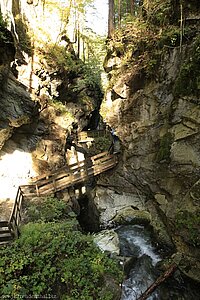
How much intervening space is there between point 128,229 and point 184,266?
12.2 ft

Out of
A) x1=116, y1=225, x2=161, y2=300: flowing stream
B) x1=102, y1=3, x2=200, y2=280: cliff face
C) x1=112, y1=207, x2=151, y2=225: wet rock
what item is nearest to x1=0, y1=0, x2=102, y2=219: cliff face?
x1=102, y1=3, x2=200, y2=280: cliff face

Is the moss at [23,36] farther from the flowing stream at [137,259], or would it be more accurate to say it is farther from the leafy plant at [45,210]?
the flowing stream at [137,259]

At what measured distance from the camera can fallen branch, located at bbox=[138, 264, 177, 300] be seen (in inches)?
271

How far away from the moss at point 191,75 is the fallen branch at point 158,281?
20.2 ft

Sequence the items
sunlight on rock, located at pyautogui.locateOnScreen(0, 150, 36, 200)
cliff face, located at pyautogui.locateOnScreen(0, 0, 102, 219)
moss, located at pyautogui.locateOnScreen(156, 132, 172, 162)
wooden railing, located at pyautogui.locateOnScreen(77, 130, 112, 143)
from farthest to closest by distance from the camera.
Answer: wooden railing, located at pyautogui.locateOnScreen(77, 130, 112, 143) < cliff face, located at pyautogui.locateOnScreen(0, 0, 102, 219) < sunlight on rock, located at pyautogui.locateOnScreen(0, 150, 36, 200) < moss, located at pyautogui.locateOnScreen(156, 132, 172, 162)

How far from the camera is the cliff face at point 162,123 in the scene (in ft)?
25.6

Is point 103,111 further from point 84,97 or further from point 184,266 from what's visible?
point 84,97

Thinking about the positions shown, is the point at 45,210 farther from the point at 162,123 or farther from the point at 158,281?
the point at 162,123

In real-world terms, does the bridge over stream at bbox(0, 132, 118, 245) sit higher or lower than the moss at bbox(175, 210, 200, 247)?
lower

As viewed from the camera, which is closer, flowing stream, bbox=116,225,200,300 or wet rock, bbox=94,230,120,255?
flowing stream, bbox=116,225,200,300

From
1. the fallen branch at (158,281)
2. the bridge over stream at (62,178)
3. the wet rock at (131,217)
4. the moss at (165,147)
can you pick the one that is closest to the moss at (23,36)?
the bridge over stream at (62,178)

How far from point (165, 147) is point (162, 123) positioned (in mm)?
1338

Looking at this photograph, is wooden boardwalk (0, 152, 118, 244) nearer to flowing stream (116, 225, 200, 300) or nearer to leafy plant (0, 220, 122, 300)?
leafy plant (0, 220, 122, 300)

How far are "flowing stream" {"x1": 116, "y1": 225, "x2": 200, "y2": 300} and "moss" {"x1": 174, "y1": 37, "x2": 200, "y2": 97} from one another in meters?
6.49
